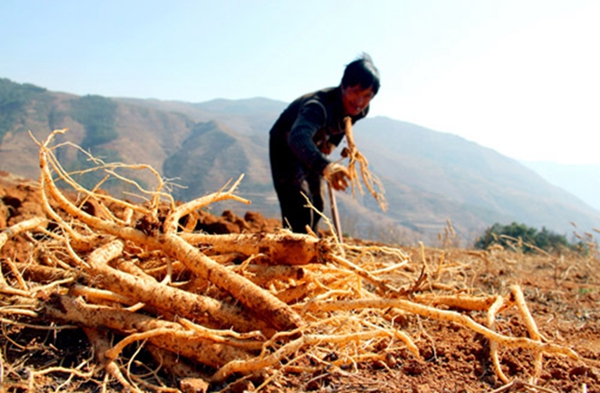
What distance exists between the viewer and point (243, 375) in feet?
4.96

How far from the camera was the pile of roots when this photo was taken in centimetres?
148

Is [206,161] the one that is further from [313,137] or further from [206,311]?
[206,311]

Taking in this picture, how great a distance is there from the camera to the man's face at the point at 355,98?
10.8 feet

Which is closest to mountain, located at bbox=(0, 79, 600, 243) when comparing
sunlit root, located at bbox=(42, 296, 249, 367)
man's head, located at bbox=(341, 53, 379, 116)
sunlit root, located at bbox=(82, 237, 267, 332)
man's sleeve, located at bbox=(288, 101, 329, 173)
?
man's head, located at bbox=(341, 53, 379, 116)

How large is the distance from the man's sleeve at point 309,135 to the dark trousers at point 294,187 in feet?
1.38

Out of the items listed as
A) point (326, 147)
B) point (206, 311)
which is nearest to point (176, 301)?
point (206, 311)

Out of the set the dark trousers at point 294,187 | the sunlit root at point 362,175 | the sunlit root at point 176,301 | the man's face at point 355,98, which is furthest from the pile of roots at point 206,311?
the man's face at point 355,98

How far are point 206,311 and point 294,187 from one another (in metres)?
2.04

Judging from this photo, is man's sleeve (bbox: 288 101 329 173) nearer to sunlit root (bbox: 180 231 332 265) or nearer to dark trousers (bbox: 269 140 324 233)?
dark trousers (bbox: 269 140 324 233)

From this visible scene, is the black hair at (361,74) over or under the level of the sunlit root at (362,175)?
over

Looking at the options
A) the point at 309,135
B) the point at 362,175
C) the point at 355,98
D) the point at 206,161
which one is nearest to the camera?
the point at 309,135

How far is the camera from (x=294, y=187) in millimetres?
3555

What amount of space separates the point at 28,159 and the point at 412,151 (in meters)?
128

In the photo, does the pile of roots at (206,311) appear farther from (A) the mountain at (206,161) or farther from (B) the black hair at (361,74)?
(A) the mountain at (206,161)
